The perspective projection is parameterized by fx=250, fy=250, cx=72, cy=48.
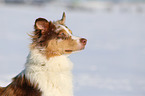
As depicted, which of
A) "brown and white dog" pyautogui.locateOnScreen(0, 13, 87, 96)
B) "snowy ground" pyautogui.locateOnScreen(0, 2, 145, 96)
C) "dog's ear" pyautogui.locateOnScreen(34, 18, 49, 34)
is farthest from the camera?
"snowy ground" pyautogui.locateOnScreen(0, 2, 145, 96)

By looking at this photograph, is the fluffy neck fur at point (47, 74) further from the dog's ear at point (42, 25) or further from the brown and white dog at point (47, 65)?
the dog's ear at point (42, 25)

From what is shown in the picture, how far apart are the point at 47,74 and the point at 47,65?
0.48 feet

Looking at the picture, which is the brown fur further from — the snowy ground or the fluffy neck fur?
the snowy ground

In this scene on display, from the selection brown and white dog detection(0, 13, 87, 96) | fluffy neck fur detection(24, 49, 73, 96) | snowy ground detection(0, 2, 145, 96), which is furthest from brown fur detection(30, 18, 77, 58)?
snowy ground detection(0, 2, 145, 96)

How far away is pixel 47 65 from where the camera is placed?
13.5 ft

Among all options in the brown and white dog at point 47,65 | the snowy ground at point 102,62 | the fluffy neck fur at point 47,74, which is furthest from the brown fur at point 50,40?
the snowy ground at point 102,62

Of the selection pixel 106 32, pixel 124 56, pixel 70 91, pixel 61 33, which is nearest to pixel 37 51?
pixel 61 33

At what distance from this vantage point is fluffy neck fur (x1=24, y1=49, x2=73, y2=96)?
4004 mm

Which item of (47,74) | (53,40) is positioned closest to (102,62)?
(53,40)

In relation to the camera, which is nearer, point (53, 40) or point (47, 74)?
point (47, 74)

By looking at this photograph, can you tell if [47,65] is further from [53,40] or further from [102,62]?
[102,62]

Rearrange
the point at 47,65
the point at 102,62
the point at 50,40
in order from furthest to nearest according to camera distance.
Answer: the point at 102,62 < the point at 50,40 < the point at 47,65

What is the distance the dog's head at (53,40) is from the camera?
414cm

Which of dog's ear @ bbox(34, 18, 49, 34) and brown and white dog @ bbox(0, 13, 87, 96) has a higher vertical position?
dog's ear @ bbox(34, 18, 49, 34)
